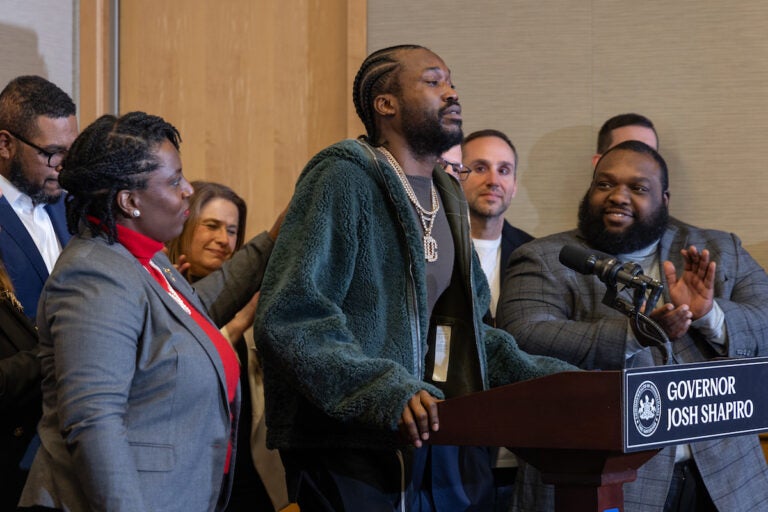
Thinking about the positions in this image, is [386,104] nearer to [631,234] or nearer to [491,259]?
[631,234]

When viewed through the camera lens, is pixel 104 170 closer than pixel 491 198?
Yes

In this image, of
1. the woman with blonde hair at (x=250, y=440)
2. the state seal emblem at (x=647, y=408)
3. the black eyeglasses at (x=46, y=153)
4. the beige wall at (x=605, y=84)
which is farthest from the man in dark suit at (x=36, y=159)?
the state seal emblem at (x=647, y=408)

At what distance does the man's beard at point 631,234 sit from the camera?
3.14 m

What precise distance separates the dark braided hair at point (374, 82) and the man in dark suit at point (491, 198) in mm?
1175

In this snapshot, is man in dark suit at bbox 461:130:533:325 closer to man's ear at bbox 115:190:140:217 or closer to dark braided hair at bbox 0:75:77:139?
dark braided hair at bbox 0:75:77:139

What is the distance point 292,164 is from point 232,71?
536mm

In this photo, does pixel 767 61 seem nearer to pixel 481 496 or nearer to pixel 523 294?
pixel 523 294

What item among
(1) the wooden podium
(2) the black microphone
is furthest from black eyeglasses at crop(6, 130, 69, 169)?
(1) the wooden podium

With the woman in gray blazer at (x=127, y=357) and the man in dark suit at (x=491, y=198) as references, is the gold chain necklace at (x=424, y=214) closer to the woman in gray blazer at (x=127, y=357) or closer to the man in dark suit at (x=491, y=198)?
the woman in gray blazer at (x=127, y=357)

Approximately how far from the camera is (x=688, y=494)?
2.85 m

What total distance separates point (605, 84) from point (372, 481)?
2.67 metres

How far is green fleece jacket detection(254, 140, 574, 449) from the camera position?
2.06 metres

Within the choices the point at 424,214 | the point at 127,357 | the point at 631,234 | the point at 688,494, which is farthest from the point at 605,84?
the point at 127,357

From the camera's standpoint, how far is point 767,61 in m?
4.23
